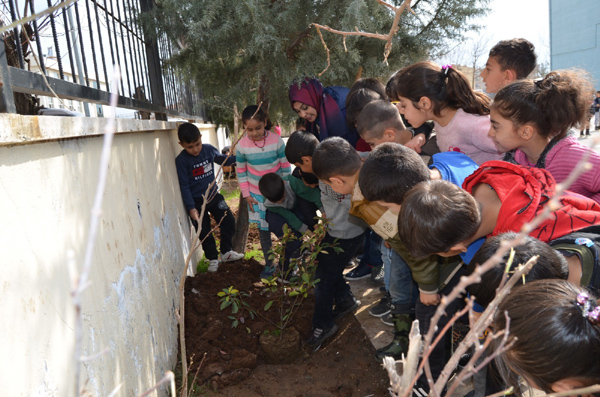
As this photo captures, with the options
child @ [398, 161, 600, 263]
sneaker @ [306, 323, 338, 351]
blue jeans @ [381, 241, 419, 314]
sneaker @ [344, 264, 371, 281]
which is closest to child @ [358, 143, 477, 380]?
child @ [398, 161, 600, 263]

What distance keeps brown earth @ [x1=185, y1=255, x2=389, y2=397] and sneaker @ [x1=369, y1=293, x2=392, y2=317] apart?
159 millimetres

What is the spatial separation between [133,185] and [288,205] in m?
1.50

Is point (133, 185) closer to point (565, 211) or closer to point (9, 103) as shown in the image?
point (9, 103)

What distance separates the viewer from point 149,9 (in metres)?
3.57

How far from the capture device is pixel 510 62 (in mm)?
2711

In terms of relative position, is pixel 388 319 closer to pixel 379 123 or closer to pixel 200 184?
pixel 379 123

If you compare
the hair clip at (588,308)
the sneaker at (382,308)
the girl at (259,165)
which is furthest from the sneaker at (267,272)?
the hair clip at (588,308)

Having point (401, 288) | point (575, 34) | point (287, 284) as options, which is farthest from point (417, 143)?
point (575, 34)

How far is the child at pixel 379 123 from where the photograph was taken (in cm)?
275

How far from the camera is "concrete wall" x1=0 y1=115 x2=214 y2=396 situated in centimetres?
105

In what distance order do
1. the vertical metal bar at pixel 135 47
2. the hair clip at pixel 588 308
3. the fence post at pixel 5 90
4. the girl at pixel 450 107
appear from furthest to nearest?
the vertical metal bar at pixel 135 47, the girl at pixel 450 107, the fence post at pixel 5 90, the hair clip at pixel 588 308

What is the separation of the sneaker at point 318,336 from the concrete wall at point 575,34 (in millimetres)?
23456

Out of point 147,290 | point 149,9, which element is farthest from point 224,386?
point 149,9

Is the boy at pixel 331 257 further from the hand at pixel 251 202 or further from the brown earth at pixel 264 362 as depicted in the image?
the hand at pixel 251 202
